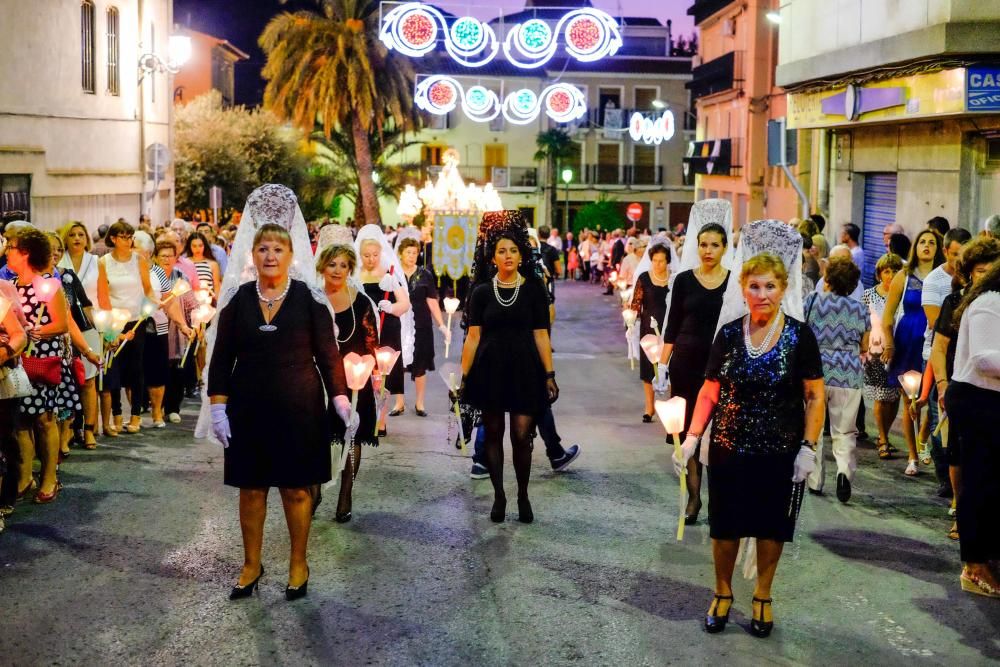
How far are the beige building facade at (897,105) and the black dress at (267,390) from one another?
12.3 m

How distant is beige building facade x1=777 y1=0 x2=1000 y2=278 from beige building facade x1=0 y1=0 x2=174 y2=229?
1232 centimetres

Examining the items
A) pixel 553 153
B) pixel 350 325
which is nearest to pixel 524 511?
pixel 350 325

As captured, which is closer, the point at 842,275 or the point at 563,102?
the point at 842,275

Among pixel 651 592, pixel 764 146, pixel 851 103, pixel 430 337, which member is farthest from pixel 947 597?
pixel 764 146

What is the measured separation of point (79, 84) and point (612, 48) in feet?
34.7

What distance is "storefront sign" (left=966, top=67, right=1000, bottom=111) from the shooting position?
16.1m

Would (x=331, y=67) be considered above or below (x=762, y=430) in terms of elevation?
above

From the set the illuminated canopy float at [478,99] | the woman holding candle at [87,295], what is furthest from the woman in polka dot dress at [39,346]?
the illuminated canopy float at [478,99]

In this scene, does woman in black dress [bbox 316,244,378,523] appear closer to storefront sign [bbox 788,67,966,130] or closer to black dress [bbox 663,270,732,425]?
black dress [bbox 663,270,732,425]

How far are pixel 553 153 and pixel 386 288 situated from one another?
59.6 metres

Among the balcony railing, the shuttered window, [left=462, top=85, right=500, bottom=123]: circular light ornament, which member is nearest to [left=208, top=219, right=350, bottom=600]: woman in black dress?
the shuttered window

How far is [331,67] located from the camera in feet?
117

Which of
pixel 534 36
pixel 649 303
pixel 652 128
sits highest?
pixel 534 36

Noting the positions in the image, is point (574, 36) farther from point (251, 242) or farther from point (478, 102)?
point (251, 242)
